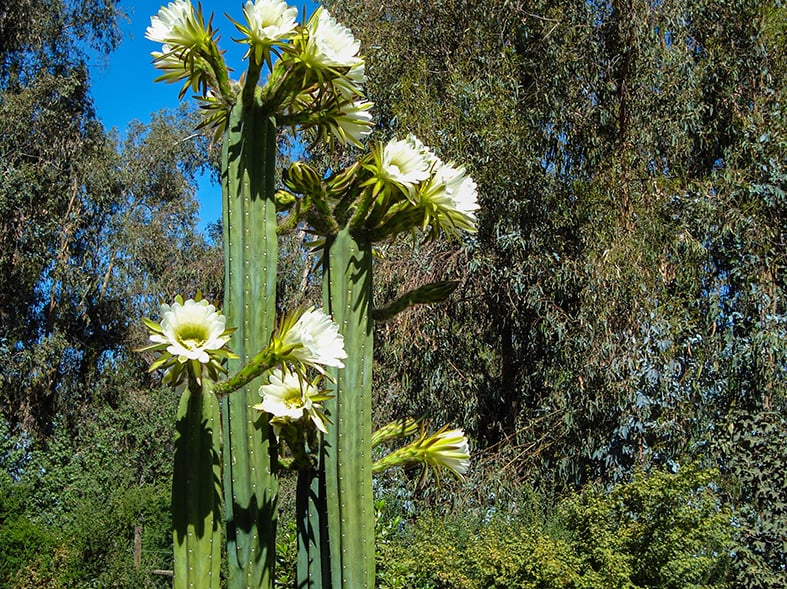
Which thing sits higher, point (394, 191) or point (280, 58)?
point (280, 58)

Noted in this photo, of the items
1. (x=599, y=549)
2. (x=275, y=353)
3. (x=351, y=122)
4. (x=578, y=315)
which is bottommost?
(x=599, y=549)

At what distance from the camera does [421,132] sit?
20.3ft

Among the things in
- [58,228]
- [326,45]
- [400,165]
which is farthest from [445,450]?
[58,228]

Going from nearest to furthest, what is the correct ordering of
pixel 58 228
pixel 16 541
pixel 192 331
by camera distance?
pixel 192 331
pixel 16 541
pixel 58 228

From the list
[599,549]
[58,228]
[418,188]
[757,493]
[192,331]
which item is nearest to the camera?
A: [192,331]

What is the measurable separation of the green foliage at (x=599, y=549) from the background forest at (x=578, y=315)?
19 mm

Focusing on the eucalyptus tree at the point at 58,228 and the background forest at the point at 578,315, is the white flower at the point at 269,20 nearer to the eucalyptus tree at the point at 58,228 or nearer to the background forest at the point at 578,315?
the background forest at the point at 578,315

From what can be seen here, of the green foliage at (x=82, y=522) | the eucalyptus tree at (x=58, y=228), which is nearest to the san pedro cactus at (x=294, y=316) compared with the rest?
the green foliage at (x=82, y=522)

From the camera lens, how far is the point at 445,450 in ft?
5.32

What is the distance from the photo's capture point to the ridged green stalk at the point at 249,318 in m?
1.47

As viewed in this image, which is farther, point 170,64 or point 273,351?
point 170,64

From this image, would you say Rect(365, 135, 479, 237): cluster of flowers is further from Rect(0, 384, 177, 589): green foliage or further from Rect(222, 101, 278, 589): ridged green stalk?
Rect(0, 384, 177, 589): green foliage

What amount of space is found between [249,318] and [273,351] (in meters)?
0.17

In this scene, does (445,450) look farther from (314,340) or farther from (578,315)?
(578,315)
